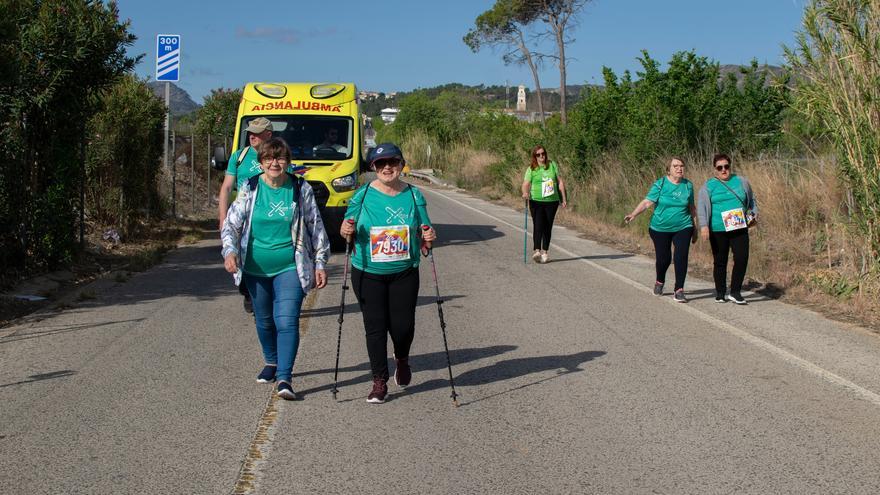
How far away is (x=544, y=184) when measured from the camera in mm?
15703

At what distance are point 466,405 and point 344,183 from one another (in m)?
9.70

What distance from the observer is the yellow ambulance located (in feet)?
54.1

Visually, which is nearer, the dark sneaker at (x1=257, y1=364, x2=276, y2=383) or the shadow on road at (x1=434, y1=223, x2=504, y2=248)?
the dark sneaker at (x1=257, y1=364, x2=276, y2=383)

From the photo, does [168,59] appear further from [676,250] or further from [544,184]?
[676,250]

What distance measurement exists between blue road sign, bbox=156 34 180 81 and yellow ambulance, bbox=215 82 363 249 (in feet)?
10.1

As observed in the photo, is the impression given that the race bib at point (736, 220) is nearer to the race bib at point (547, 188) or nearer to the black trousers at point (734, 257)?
the black trousers at point (734, 257)

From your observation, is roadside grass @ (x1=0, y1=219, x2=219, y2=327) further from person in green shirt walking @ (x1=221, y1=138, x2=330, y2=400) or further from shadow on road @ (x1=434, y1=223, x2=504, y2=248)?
shadow on road @ (x1=434, y1=223, x2=504, y2=248)

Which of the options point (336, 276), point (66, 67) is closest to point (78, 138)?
point (66, 67)

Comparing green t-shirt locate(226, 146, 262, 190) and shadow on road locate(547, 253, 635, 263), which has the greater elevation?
green t-shirt locate(226, 146, 262, 190)

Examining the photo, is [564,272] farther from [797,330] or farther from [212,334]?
[212,334]

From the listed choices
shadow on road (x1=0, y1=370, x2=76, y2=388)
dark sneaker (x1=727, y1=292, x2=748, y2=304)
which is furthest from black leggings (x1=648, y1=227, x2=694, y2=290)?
shadow on road (x1=0, y1=370, x2=76, y2=388)

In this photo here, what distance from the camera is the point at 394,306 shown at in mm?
7156

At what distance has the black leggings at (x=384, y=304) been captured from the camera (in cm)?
711

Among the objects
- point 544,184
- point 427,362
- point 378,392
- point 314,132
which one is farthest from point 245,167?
point 314,132
